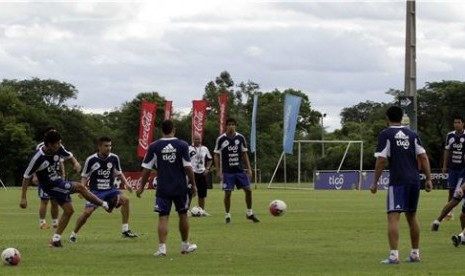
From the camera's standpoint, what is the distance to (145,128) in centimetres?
5959

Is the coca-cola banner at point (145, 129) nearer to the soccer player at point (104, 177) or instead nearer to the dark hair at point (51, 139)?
the soccer player at point (104, 177)

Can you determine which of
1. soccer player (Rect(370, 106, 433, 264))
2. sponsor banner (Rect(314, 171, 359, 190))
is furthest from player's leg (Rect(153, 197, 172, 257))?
sponsor banner (Rect(314, 171, 359, 190))

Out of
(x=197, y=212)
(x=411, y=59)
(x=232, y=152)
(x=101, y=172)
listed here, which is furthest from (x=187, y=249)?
(x=411, y=59)

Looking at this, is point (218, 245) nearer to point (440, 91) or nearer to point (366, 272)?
point (366, 272)

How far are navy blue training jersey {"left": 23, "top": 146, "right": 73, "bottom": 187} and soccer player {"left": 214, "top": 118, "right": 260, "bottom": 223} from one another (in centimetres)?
703

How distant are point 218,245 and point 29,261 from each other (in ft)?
12.4

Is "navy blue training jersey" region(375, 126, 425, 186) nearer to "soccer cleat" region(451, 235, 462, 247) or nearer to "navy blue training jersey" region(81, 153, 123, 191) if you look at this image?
"soccer cleat" region(451, 235, 462, 247)

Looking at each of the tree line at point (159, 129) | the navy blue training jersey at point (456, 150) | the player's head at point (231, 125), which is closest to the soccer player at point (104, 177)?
the player's head at point (231, 125)

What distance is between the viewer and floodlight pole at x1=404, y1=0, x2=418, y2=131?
35969mm

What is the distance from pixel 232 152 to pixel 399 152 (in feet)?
32.7

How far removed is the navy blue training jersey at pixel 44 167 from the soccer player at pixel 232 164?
703 cm

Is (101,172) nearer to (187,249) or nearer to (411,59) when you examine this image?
(187,249)

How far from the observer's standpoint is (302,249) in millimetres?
16922

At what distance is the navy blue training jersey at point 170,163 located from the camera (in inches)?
633
